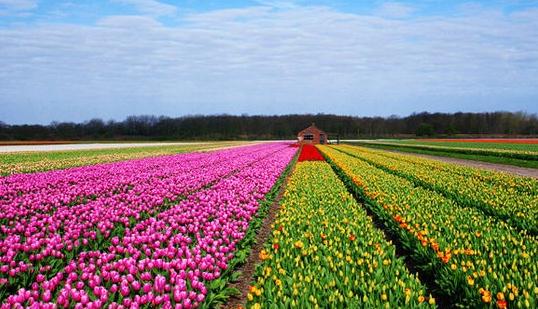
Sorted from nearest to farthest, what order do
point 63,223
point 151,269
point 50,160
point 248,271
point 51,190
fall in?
point 151,269 → point 248,271 → point 63,223 → point 51,190 → point 50,160

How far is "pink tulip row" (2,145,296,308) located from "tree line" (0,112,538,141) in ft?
410

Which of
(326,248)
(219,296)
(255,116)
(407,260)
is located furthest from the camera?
(255,116)

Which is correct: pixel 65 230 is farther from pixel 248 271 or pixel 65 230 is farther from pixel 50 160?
pixel 50 160

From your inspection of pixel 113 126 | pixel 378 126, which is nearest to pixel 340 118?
pixel 378 126

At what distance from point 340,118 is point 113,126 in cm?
9819

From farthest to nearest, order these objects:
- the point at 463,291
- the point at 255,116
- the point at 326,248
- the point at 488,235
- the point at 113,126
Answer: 1. the point at 255,116
2. the point at 113,126
3. the point at 488,235
4. the point at 326,248
5. the point at 463,291

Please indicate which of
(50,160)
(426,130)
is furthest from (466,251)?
(426,130)

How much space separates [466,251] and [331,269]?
7.32 feet

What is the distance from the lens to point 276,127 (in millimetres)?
165750

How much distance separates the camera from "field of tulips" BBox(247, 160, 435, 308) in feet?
16.1

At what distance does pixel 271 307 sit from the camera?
464 cm

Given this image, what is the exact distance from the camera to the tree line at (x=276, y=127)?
139 metres

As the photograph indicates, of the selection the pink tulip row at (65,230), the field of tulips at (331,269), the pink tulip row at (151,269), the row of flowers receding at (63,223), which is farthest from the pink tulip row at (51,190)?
the field of tulips at (331,269)

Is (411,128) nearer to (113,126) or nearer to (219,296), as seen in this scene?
(113,126)
